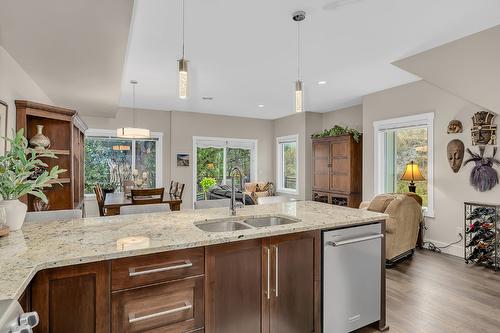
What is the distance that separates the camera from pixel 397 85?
15.6 ft

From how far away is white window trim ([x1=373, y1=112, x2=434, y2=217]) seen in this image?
4.37 meters

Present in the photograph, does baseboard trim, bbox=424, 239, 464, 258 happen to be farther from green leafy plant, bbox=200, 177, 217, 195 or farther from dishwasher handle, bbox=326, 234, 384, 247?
green leafy plant, bbox=200, 177, 217, 195

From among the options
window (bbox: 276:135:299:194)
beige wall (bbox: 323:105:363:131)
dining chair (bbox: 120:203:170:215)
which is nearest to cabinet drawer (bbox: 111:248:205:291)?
dining chair (bbox: 120:203:170:215)

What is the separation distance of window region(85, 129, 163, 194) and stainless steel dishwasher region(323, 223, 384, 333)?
18.3ft

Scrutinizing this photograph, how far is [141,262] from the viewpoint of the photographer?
1.45 metres

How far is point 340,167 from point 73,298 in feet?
17.5

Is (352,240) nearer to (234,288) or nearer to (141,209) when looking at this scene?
(234,288)

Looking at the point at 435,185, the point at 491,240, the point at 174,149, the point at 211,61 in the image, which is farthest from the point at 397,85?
the point at 174,149

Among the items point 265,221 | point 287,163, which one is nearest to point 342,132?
point 287,163

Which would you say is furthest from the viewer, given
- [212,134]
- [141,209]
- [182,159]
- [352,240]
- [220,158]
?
[220,158]

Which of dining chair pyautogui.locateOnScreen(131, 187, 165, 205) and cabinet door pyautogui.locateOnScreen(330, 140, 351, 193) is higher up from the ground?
cabinet door pyautogui.locateOnScreen(330, 140, 351, 193)

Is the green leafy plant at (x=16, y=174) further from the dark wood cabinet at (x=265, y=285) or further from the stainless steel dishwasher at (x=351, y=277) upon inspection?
the stainless steel dishwasher at (x=351, y=277)

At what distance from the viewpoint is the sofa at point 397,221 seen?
3.51m

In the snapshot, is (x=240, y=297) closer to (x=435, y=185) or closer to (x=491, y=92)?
(x=491, y=92)
